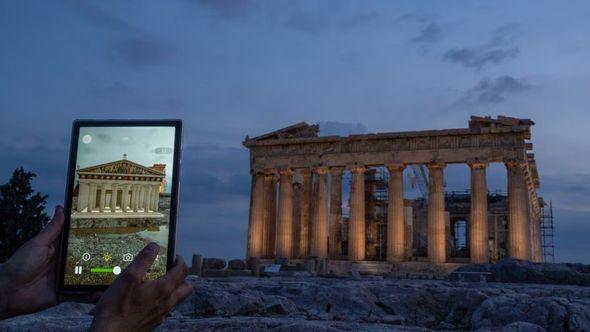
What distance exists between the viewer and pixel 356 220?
3931 centimetres

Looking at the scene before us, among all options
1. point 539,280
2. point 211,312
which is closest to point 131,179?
point 211,312

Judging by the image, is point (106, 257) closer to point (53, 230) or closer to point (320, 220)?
point (53, 230)

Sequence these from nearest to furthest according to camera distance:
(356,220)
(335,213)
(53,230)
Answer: (53,230)
(356,220)
(335,213)

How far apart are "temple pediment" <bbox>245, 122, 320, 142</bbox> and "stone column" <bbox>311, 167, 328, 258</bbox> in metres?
2.97

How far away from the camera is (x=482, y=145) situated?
1433 inches

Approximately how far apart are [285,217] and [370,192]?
32.3ft

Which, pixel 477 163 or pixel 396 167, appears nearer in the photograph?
pixel 477 163

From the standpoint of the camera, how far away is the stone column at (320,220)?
40000 mm

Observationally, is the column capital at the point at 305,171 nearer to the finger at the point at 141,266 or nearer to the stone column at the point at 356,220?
the stone column at the point at 356,220

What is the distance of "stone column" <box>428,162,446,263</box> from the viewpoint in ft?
121

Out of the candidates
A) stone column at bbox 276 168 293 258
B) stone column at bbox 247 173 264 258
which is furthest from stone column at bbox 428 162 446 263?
stone column at bbox 247 173 264 258

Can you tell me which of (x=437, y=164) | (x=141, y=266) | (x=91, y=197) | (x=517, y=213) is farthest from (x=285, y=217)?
(x=141, y=266)

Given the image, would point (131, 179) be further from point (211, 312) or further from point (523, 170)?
point (523, 170)

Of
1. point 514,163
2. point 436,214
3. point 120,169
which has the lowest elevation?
point 120,169
